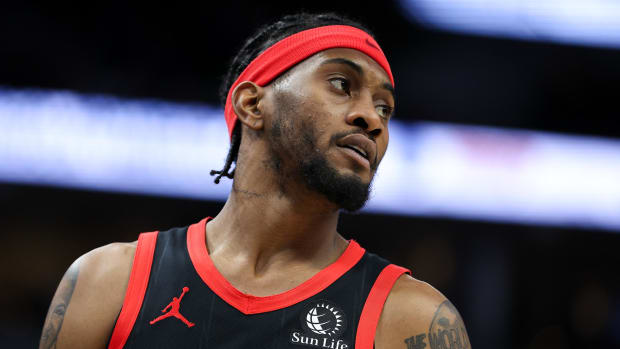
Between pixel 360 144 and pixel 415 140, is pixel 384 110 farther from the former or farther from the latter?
pixel 415 140

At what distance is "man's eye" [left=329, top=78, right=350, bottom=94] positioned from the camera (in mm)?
2299

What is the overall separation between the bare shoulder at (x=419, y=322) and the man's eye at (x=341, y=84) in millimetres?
682

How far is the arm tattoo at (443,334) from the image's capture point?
6.70ft

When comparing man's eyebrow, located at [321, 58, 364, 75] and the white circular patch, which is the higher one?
man's eyebrow, located at [321, 58, 364, 75]

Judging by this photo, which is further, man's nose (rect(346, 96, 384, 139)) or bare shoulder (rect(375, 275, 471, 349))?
man's nose (rect(346, 96, 384, 139))

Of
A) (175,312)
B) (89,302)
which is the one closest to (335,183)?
(175,312)

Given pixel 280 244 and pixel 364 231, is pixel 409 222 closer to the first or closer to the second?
pixel 364 231

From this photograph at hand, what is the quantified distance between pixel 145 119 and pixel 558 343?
5509mm

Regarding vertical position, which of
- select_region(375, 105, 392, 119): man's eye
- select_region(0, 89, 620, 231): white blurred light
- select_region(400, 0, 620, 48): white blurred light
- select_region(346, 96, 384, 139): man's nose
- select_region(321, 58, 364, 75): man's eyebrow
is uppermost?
select_region(400, 0, 620, 48): white blurred light

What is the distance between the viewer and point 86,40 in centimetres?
776

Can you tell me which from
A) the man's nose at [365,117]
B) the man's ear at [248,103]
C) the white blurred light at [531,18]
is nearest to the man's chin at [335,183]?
the man's nose at [365,117]

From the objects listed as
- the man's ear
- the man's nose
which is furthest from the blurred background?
the man's nose

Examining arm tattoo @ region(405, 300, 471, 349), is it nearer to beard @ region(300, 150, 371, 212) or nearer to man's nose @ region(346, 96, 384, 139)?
beard @ region(300, 150, 371, 212)

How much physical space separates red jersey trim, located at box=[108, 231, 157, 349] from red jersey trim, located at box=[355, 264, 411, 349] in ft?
2.30
